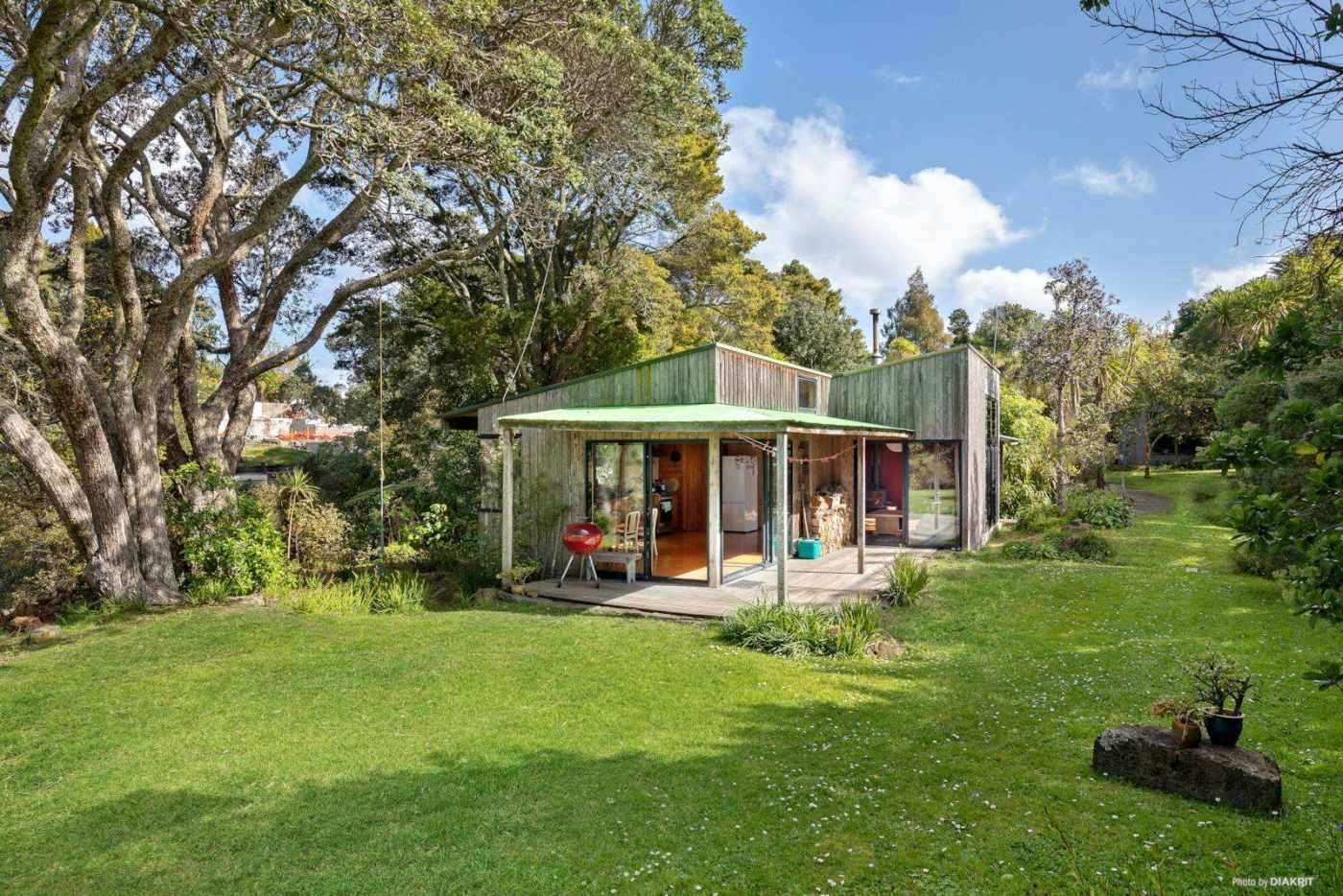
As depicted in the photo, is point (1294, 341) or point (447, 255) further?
point (447, 255)

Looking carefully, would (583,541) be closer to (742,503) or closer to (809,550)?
(742,503)

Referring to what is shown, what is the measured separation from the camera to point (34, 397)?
42.0ft

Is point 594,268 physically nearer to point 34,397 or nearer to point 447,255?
point 447,255

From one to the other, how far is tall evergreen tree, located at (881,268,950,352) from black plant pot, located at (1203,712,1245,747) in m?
52.3

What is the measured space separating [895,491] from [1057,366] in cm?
635

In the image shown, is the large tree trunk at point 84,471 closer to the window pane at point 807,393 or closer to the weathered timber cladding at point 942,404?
the window pane at point 807,393

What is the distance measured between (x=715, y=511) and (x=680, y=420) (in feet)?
4.86

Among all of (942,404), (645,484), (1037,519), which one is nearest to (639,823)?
(645,484)

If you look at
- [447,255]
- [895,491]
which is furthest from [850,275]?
[447,255]

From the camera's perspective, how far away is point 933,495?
1530cm

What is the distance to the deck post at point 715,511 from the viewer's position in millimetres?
9602

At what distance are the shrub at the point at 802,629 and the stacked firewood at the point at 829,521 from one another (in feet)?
19.2

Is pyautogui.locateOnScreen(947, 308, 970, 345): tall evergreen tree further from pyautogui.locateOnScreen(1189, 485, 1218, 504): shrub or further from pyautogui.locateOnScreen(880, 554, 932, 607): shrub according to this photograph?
pyautogui.locateOnScreen(880, 554, 932, 607): shrub

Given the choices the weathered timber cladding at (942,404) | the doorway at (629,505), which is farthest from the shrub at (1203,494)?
the doorway at (629,505)
